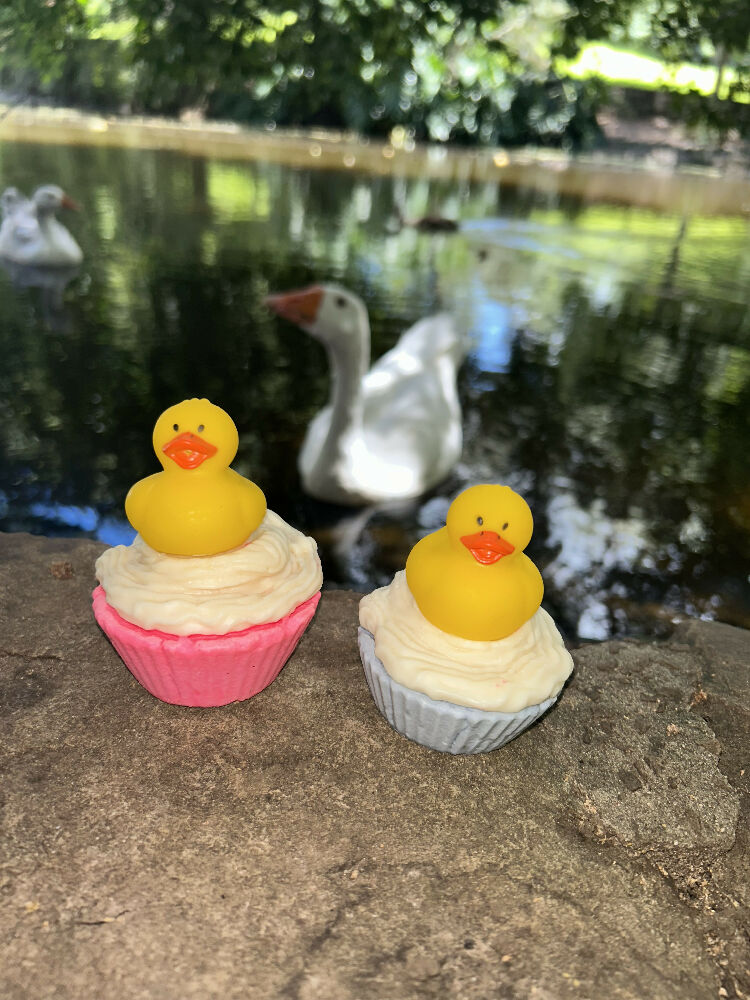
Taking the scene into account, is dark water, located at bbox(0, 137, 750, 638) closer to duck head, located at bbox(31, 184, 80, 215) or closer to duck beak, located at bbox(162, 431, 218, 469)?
duck head, located at bbox(31, 184, 80, 215)

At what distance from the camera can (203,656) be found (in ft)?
6.72

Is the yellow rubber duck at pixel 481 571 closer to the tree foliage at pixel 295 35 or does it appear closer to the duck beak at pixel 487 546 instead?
the duck beak at pixel 487 546

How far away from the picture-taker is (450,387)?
5.34 meters

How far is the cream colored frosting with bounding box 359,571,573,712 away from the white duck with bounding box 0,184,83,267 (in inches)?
287

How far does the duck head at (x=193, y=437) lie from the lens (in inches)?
77.9

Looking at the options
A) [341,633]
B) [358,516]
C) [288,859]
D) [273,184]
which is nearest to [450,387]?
[358,516]

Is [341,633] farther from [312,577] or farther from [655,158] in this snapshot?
[655,158]

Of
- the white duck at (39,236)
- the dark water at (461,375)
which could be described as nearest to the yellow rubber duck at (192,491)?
the dark water at (461,375)

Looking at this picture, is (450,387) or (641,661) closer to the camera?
(641,661)

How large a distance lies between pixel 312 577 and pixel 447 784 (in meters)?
0.70

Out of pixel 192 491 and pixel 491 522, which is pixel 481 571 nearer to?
pixel 491 522

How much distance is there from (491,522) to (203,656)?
2.82 ft

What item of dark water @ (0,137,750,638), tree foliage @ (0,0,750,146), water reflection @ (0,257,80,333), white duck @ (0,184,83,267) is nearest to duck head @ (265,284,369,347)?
dark water @ (0,137,750,638)

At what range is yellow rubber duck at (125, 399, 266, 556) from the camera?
1.99 metres
